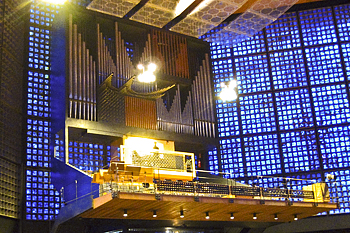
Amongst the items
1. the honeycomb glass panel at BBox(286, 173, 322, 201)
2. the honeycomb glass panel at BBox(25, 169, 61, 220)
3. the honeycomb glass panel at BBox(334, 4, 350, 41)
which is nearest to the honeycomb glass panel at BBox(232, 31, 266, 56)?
the honeycomb glass panel at BBox(334, 4, 350, 41)

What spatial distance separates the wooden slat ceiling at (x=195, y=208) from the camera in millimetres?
15734

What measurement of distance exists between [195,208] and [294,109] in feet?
26.2

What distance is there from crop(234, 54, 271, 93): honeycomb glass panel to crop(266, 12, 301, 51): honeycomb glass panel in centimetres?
80

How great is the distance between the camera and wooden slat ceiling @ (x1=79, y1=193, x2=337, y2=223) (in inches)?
619

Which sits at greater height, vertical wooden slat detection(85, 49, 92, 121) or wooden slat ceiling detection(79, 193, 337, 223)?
vertical wooden slat detection(85, 49, 92, 121)

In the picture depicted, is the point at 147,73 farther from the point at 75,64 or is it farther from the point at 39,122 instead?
the point at 39,122

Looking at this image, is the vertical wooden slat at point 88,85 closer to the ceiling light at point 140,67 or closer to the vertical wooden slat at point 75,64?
the vertical wooden slat at point 75,64

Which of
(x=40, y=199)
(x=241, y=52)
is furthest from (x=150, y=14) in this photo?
(x=40, y=199)

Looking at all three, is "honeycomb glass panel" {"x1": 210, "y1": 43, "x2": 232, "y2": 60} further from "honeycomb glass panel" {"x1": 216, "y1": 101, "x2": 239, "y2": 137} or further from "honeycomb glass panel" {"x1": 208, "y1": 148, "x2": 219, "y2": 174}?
"honeycomb glass panel" {"x1": 208, "y1": 148, "x2": 219, "y2": 174}

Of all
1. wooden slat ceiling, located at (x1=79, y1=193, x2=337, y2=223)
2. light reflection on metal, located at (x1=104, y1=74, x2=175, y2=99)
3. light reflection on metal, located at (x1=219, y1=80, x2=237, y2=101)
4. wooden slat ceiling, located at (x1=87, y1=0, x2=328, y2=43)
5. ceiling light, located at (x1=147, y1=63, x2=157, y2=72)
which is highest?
wooden slat ceiling, located at (x1=87, y1=0, x2=328, y2=43)

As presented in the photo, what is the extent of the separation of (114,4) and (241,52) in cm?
666

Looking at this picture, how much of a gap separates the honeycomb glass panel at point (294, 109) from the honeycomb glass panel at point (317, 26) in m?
2.47

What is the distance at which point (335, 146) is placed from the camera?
72.7 feet

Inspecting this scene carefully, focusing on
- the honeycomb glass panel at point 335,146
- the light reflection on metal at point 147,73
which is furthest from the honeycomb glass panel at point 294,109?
the light reflection on metal at point 147,73
